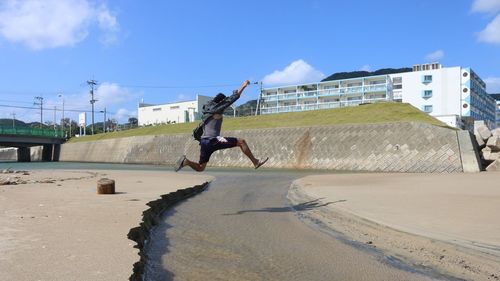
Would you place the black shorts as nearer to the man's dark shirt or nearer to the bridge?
the man's dark shirt

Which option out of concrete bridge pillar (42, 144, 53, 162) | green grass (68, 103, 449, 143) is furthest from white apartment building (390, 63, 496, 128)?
concrete bridge pillar (42, 144, 53, 162)

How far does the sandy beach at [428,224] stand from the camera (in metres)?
6.37

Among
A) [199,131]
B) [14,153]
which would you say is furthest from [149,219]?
[14,153]

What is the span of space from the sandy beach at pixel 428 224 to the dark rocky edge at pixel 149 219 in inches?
142

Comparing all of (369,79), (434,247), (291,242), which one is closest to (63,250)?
(291,242)

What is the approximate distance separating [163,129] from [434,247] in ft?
193

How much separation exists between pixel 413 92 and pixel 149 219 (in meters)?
114

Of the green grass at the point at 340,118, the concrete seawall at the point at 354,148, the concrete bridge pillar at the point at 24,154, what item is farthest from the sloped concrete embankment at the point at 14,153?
the concrete seawall at the point at 354,148

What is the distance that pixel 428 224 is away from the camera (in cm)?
855

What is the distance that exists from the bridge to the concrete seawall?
38.8m

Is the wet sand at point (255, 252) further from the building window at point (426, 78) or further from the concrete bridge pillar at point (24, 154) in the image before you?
the building window at point (426, 78)

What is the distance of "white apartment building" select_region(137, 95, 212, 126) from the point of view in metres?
131

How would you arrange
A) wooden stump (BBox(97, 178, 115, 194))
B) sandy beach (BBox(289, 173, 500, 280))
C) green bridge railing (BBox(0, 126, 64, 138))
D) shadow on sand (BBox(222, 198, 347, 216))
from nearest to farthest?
sandy beach (BBox(289, 173, 500, 280))
shadow on sand (BBox(222, 198, 347, 216))
wooden stump (BBox(97, 178, 115, 194))
green bridge railing (BBox(0, 126, 64, 138))

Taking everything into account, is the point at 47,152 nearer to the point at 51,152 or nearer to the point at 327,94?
the point at 51,152
